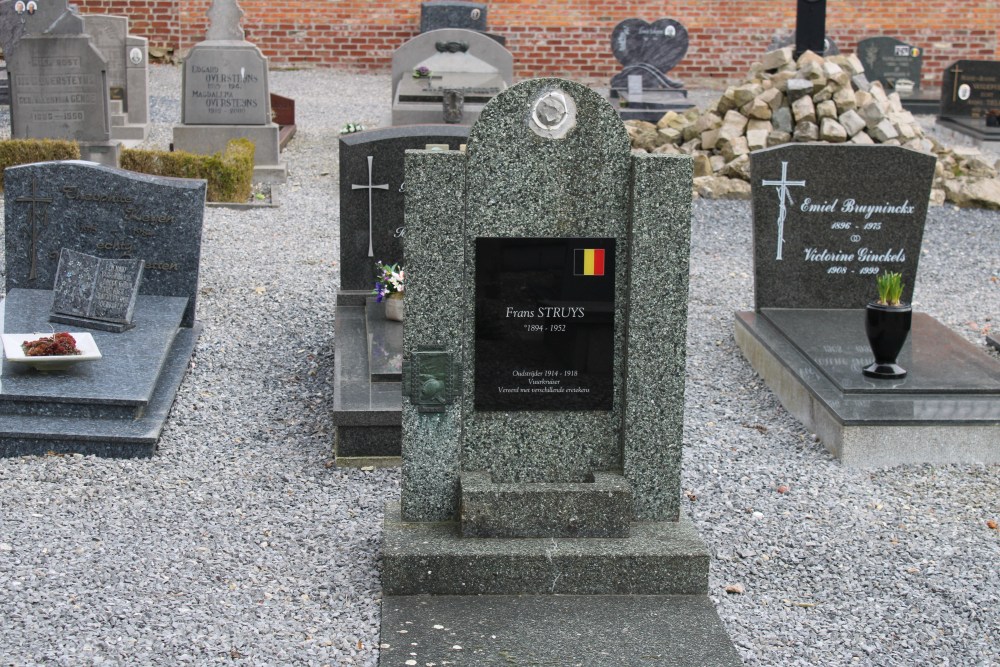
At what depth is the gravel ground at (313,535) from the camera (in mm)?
4352

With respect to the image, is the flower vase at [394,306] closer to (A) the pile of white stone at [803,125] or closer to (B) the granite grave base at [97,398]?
(B) the granite grave base at [97,398]

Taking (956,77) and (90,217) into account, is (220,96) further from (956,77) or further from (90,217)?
(956,77)

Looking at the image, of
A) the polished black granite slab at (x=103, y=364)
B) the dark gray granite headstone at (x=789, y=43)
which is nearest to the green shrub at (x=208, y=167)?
the polished black granite slab at (x=103, y=364)

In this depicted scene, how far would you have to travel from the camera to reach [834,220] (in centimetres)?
788

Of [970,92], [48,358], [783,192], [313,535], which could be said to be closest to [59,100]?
[48,358]

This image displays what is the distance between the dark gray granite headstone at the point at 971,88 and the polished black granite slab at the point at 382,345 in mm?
12615

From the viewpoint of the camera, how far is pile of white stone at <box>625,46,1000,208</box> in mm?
12344

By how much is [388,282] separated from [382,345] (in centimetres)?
51

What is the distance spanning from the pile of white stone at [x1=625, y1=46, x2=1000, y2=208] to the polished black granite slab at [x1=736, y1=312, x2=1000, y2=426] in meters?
5.53

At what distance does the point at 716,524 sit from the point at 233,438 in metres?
2.33

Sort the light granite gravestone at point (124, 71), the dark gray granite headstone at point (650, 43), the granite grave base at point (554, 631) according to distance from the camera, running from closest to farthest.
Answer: the granite grave base at point (554, 631) < the light granite gravestone at point (124, 71) < the dark gray granite headstone at point (650, 43)

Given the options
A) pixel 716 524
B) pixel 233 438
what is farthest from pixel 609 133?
pixel 233 438

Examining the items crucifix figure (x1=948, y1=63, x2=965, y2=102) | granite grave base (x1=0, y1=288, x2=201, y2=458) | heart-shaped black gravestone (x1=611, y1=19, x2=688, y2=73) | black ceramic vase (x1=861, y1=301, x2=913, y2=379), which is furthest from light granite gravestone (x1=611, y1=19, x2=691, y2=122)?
granite grave base (x1=0, y1=288, x2=201, y2=458)

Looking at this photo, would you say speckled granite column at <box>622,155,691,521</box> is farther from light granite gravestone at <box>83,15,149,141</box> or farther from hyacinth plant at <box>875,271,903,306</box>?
light granite gravestone at <box>83,15,149,141</box>
